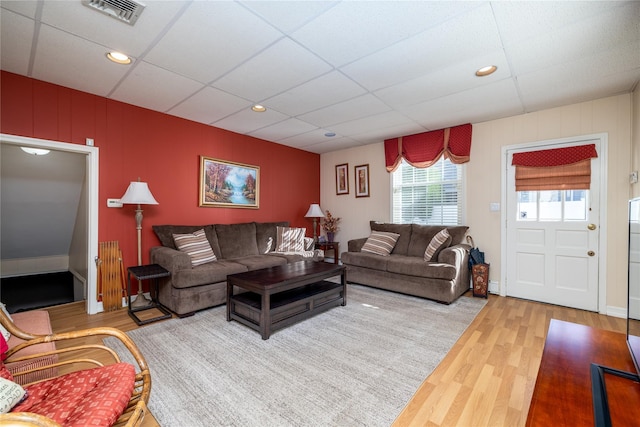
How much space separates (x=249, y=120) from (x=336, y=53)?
79.9 inches

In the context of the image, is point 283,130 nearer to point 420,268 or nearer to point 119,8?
point 119,8

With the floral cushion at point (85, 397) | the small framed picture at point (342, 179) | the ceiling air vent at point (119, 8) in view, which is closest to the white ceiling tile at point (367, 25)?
the ceiling air vent at point (119, 8)

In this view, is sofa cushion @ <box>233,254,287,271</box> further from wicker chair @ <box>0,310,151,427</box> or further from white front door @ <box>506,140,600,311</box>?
white front door @ <box>506,140,600,311</box>

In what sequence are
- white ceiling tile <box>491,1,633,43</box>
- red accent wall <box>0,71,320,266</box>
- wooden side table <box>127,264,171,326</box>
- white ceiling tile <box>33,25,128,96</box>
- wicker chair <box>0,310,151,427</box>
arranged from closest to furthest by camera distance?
wicker chair <box>0,310,151,427</box> → white ceiling tile <box>491,1,633,43</box> → white ceiling tile <box>33,25,128,96</box> → red accent wall <box>0,71,320,266</box> → wooden side table <box>127,264,171,326</box>

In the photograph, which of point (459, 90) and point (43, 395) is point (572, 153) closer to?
point (459, 90)

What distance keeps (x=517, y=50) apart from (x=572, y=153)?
1867mm

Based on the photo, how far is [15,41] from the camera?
2135 mm

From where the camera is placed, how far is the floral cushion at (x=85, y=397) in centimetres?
102

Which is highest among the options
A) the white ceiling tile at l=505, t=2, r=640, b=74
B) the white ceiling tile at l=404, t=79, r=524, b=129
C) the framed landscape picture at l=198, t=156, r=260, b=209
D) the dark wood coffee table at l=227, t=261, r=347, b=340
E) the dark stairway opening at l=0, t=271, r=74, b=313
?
the white ceiling tile at l=404, t=79, r=524, b=129

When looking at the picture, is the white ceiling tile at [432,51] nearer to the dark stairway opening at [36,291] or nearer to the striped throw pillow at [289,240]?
the striped throw pillow at [289,240]

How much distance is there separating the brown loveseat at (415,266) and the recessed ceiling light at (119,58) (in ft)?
11.7

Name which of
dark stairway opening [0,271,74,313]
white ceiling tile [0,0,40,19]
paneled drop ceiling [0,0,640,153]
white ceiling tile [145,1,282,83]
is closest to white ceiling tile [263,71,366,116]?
paneled drop ceiling [0,0,640,153]

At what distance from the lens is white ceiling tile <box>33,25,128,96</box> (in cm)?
213

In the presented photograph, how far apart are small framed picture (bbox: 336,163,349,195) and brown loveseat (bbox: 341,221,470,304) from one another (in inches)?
49.6
